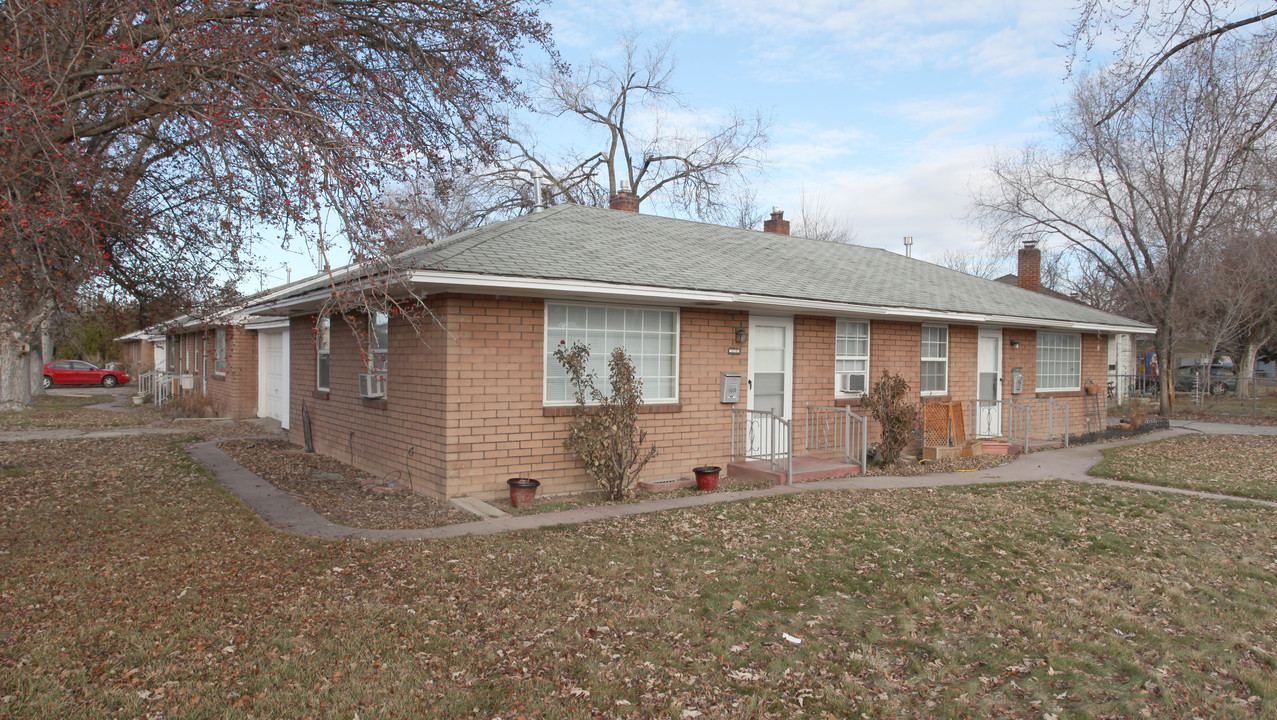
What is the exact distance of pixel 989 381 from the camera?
15219 mm

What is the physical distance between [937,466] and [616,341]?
5746 millimetres

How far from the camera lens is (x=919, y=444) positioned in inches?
506

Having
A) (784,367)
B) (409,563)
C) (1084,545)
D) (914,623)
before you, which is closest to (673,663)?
(914,623)

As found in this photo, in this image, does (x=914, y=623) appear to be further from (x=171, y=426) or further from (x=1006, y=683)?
(x=171, y=426)

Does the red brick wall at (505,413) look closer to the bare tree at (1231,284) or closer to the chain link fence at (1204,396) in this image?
the chain link fence at (1204,396)

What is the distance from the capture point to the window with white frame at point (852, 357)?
40.6 ft

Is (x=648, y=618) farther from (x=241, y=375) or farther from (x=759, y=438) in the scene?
(x=241, y=375)

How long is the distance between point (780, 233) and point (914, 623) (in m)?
13.3

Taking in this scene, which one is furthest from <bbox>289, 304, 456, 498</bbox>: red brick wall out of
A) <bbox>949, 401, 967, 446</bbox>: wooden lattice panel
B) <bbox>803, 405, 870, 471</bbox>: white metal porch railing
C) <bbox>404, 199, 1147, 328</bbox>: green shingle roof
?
<bbox>949, 401, 967, 446</bbox>: wooden lattice panel

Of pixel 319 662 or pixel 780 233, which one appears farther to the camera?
pixel 780 233

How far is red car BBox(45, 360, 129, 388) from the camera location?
35500 mm

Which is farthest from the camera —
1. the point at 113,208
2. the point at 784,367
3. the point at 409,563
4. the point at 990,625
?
the point at 784,367

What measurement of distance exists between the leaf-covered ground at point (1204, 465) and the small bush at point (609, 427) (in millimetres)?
7307

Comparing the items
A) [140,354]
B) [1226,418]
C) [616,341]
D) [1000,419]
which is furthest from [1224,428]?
[140,354]
